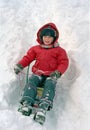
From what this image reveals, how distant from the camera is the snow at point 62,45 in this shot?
5.32 metres

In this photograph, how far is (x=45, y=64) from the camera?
5.87 m

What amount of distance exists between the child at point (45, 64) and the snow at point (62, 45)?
0.32m

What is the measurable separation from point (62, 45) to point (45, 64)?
1.05m

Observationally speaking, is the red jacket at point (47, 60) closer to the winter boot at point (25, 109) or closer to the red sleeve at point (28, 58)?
the red sleeve at point (28, 58)

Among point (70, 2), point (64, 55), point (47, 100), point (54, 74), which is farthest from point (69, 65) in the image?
point (70, 2)

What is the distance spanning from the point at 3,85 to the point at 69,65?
133 centimetres

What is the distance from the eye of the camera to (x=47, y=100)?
518cm

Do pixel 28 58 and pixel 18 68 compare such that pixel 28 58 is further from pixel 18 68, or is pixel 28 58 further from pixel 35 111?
pixel 35 111

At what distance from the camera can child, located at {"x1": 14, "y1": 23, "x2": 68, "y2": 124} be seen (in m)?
5.37

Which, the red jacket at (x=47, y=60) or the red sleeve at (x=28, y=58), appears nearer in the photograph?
the red jacket at (x=47, y=60)

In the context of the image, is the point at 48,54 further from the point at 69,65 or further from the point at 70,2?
the point at 70,2

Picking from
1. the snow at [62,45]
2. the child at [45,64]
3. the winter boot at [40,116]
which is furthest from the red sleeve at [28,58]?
the winter boot at [40,116]

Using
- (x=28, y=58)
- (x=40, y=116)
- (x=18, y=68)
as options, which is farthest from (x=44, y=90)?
(x=28, y=58)

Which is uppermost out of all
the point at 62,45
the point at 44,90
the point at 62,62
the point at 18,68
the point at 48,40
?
the point at 48,40
